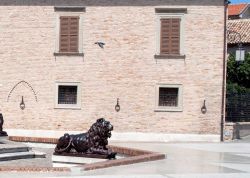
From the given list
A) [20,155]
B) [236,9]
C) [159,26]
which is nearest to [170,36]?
[159,26]

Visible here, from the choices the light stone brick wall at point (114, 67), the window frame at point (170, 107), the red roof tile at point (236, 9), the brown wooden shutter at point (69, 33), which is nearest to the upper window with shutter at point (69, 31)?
the brown wooden shutter at point (69, 33)

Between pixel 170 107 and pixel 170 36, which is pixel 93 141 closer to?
pixel 170 107

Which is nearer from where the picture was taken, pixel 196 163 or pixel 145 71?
pixel 196 163

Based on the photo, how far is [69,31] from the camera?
91.0ft

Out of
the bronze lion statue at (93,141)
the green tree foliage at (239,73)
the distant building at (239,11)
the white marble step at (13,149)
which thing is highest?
the distant building at (239,11)

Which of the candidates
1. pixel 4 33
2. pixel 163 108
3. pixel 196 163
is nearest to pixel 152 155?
pixel 196 163

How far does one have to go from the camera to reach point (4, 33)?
28.0 m

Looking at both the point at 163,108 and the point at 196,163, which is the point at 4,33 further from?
the point at 196,163

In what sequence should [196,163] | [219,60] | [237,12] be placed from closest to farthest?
[196,163] < [219,60] < [237,12]

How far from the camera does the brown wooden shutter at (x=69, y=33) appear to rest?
2767 cm

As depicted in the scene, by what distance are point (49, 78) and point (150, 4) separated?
223 inches

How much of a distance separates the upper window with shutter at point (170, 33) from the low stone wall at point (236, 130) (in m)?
3.88

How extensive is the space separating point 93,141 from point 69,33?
13.9m

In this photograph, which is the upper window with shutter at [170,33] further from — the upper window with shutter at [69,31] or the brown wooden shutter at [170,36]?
the upper window with shutter at [69,31]
